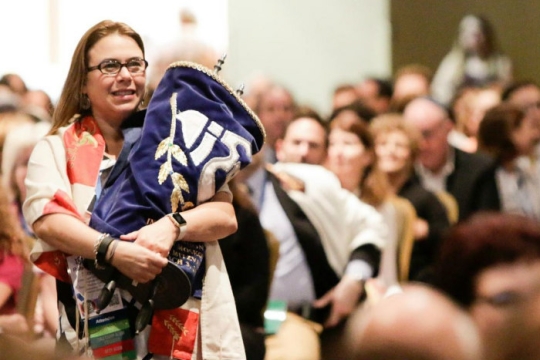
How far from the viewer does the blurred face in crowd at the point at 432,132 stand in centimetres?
462

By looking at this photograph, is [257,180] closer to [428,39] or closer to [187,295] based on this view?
[187,295]

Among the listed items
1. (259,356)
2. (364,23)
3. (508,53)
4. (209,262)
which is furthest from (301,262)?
(508,53)

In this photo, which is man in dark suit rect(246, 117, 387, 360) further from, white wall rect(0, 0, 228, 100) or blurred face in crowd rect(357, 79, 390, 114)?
white wall rect(0, 0, 228, 100)

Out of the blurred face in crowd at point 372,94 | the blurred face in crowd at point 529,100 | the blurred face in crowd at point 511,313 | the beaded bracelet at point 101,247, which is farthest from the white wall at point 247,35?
the blurred face in crowd at point 511,313


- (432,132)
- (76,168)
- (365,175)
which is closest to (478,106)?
(432,132)

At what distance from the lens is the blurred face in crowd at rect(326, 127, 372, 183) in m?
4.33

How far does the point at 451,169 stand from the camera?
4.63 metres

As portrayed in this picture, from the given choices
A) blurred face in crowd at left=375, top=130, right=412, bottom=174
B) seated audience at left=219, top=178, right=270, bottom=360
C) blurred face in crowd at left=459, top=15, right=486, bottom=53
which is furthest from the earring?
blurred face in crowd at left=459, top=15, right=486, bottom=53

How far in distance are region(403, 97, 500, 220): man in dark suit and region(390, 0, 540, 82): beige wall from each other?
3.51 metres

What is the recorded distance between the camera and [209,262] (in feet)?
8.57

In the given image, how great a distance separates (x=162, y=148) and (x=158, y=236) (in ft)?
0.73

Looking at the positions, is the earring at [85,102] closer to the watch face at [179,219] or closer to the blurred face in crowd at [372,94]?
the watch face at [179,219]

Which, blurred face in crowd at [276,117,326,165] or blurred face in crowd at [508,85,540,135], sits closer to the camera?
blurred face in crowd at [276,117,326,165]

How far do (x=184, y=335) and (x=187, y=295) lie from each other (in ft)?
0.37
